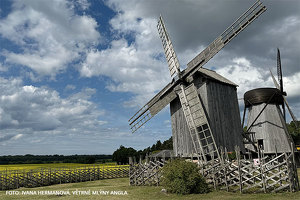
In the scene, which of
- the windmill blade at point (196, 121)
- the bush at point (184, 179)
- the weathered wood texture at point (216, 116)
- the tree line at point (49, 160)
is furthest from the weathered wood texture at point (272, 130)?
the tree line at point (49, 160)

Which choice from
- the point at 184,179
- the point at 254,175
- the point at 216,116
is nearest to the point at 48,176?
the point at 184,179

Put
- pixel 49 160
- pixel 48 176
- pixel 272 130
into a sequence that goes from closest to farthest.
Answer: pixel 48 176
pixel 272 130
pixel 49 160

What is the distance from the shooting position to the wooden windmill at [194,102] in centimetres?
1674

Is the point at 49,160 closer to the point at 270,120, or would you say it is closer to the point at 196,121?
the point at 270,120

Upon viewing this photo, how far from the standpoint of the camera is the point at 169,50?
797 inches

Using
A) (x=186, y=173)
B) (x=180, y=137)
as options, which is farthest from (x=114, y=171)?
(x=186, y=173)

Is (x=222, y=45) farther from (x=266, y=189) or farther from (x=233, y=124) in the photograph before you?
(x=266, y=189)

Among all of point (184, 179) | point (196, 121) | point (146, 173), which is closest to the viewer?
point (184, 179)

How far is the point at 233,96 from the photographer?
19.9 metres

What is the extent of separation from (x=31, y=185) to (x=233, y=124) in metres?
19.6

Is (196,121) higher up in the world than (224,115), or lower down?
lower down

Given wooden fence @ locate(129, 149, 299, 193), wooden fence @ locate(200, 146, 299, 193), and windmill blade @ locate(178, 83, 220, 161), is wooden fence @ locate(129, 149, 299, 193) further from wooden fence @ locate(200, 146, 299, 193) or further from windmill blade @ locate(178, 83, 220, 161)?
windmill blade @ locate(178, 83, 220, 161)

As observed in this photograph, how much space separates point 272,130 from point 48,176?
79.0 feet

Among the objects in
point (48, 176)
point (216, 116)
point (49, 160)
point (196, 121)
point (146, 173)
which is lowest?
point (49, 160)
